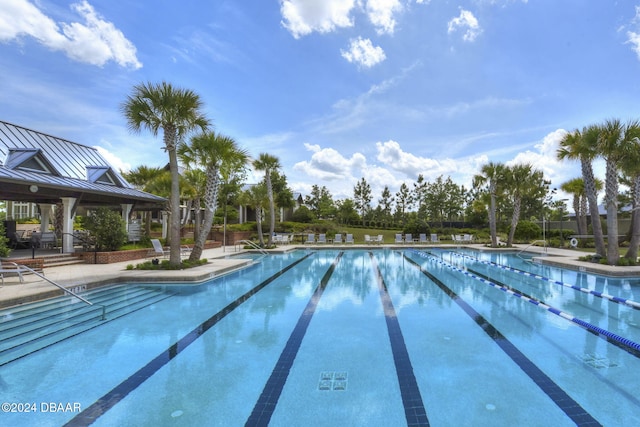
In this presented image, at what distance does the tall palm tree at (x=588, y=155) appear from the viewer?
496 inches

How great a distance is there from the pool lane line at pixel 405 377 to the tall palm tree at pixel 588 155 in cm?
1134

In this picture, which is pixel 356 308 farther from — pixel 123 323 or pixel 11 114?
pixel 11 114

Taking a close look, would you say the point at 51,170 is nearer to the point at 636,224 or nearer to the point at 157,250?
the point at 157,250

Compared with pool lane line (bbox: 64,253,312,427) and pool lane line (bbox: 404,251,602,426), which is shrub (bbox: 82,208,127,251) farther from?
pool lane line (bbox: 404,251,602,426)

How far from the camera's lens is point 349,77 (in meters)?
18.6

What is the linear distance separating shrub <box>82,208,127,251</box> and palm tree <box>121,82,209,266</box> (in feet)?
13.2

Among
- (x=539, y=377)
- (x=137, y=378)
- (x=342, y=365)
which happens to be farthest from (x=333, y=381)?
(x=539, y=377)

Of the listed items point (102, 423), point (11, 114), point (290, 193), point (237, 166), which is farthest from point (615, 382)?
point (290, 193)

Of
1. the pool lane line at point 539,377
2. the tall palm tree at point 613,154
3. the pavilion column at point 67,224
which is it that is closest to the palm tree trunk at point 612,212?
the tall palm tree at point 613,154

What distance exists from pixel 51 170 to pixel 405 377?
1533cm

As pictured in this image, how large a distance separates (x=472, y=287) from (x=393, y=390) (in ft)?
23.1

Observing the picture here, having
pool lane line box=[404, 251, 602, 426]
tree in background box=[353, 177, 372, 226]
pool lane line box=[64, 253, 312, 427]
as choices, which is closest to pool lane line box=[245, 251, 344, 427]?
pool lane line box=[64, 253, 312, 427]

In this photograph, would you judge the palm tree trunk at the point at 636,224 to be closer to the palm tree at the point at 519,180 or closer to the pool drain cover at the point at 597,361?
the palm tree at the point at 519,180

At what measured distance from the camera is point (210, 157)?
12.6m
